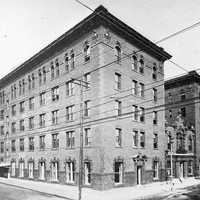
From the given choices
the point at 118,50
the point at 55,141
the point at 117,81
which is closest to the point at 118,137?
the point at 117,81

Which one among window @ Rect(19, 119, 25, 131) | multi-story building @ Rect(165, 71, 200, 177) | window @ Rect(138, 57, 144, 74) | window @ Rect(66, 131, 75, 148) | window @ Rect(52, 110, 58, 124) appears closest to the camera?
window @ Rect(66, 131, 75, 148)

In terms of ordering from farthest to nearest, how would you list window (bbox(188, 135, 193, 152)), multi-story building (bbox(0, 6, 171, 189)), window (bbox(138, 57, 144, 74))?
window (bbox(188, 135, 193, 152)) < window (bbox(138, 57, 144, 74)) < multi-story building (bbox(0, 6, 171, 189))

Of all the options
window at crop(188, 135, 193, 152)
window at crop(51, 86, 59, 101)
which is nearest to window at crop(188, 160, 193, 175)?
window at crop(188, 135, 193, 152)

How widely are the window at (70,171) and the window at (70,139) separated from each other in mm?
1894

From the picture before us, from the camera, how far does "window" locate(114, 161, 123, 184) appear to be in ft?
95.0

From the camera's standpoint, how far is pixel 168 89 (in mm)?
51969

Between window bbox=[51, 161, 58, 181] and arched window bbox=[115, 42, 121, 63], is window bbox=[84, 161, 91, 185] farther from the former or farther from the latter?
arched window bbox=[115, 42, 121, 63]

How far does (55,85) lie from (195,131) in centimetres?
2349

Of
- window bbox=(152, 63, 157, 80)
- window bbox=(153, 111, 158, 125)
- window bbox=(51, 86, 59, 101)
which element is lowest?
window bbox=(153, 111, 158, 125)

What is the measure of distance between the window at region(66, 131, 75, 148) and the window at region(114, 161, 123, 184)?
5421 millimetres

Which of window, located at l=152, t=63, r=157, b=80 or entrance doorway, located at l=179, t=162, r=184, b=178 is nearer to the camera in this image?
window, located at l=152, t=63, r=157, b=80

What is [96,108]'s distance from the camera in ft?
93.4

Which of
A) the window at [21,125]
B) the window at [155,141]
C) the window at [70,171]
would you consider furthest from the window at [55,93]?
the window at [155,141]

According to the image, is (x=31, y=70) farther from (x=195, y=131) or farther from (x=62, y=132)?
(x=195, y=131)
